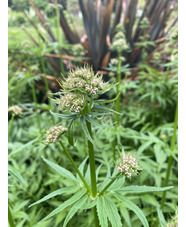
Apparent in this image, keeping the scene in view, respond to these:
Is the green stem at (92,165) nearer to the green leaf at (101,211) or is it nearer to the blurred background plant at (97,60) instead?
the green leaf at (101,211)

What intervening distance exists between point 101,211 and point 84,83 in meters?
0.47

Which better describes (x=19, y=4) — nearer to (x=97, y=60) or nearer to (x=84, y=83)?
(x=97, y=60)

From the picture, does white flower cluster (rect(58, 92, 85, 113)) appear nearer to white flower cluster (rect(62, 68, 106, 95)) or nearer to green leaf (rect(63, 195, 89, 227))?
white flower cluster (rect(62, 68, 106, 95))

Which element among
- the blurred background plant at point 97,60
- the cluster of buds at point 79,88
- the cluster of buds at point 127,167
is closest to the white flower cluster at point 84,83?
the cluster of buds at point 79,88

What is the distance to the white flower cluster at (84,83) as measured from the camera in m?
0.74

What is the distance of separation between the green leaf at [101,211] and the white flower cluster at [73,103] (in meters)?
0.36

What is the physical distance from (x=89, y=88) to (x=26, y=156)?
5.06 ft

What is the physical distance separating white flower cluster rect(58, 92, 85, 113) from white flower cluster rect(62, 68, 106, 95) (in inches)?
1.0

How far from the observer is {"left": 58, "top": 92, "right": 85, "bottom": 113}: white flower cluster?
28.6 inches

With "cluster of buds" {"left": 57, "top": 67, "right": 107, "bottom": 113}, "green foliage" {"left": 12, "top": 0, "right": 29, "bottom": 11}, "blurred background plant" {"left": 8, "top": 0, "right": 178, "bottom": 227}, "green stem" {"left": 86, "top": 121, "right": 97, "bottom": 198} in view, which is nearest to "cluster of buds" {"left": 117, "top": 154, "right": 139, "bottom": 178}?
"green stem" {"left": 86, "top": 121, "right": 97, "bottom": 198}

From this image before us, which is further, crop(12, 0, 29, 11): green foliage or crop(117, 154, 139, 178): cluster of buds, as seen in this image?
crop(12, 0, 29, 11): green foliage

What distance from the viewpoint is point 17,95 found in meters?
3.12

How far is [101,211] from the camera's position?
74 centimetres
